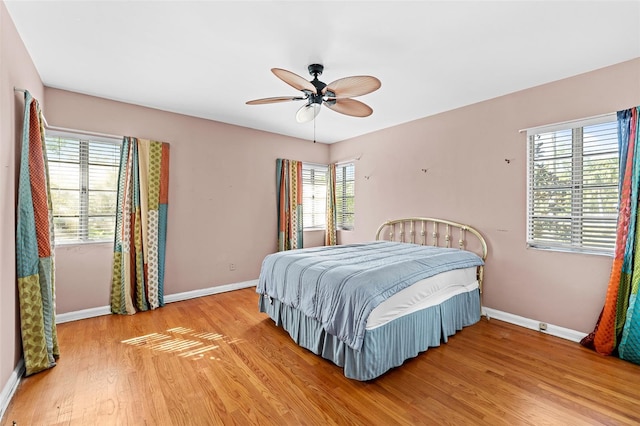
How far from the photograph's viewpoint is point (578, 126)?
108 inches

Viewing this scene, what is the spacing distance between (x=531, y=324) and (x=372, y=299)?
220 centimetres

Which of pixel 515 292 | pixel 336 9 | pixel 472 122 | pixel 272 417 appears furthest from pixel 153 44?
pixel 515 292

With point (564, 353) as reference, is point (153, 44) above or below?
above

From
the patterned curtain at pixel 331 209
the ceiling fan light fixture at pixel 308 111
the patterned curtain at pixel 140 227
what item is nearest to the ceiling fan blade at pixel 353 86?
the ceiling fan light fixture at pixel 308 111

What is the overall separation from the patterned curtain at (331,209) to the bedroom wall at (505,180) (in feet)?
3.83

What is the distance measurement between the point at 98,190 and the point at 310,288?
2.86 meters

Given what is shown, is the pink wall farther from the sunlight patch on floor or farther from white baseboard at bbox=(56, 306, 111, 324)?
white baseboard at bbox=(56, 306, 111, 324)

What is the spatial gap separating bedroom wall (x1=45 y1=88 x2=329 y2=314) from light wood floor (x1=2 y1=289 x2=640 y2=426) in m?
0.74

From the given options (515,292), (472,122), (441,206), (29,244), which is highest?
(472,122)

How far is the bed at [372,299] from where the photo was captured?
6.79 feet

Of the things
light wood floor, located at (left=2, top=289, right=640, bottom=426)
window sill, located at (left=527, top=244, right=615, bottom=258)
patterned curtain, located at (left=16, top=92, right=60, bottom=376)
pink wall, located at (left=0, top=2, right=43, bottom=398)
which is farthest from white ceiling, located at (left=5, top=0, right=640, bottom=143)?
light wood floor, located at (left=2, top=289, right=640, bottom=426)

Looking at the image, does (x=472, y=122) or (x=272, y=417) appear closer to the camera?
(x=272, y=417)

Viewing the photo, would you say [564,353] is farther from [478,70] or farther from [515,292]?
[478,70]

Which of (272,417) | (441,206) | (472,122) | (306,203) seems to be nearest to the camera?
(272,417)
